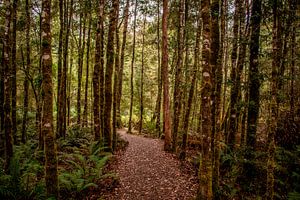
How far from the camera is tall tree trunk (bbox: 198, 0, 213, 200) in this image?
22.1 feet

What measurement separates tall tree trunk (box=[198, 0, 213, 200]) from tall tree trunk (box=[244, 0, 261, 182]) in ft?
11.8

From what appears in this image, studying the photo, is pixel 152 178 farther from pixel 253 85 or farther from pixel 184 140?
pixel 253 85

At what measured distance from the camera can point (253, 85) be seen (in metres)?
10.2

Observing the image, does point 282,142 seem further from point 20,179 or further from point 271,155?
point 20,179

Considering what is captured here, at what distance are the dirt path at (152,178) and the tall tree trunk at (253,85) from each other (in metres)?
2.43

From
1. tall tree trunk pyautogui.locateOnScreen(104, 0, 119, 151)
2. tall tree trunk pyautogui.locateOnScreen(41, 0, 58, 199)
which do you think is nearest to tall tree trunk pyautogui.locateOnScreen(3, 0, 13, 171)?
tall tree trunk pyautogui.locateOnScreen(41, 0, 58, 199)

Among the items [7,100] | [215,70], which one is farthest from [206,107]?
[7,100]

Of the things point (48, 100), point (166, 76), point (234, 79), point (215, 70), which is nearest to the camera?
point (48, 100)

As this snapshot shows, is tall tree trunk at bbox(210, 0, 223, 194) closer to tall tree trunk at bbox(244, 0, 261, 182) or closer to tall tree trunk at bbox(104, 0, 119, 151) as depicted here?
tall tree trunk at bbox(244, 0, 261, 182)

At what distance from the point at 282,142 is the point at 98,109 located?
961cm

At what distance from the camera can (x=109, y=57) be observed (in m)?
12.4

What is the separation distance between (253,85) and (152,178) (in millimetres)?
5336

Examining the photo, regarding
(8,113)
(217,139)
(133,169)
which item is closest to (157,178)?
(133,169)

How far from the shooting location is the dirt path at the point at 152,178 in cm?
851
